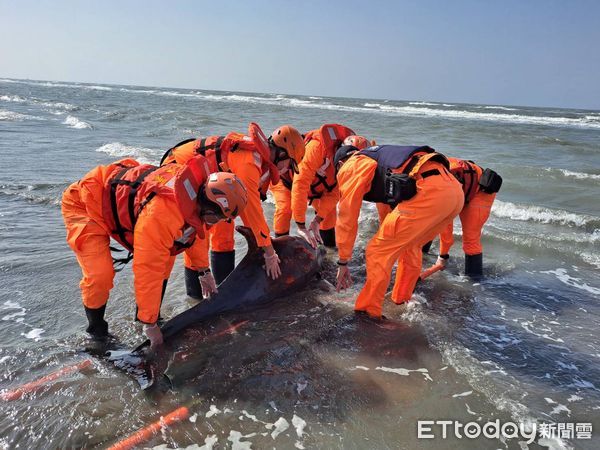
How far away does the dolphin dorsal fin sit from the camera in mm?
4191

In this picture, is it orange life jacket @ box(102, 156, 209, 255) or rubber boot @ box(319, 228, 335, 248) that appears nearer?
orange life jacket @ box(102, 156, 209, 255)

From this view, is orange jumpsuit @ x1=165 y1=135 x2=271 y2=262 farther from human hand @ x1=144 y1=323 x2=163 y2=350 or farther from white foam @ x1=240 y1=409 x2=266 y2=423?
white foam @ x1=240 y1=409 x2=266 y2=423

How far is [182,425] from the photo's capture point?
304cm

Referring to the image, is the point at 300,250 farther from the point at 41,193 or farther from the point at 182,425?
the point at 41,193

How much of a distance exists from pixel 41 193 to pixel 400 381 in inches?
323

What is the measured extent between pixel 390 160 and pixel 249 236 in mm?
1487

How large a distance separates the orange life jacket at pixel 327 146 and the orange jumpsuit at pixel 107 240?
2263mm

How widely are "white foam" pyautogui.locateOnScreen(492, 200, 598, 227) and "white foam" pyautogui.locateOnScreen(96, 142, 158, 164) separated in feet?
30.0

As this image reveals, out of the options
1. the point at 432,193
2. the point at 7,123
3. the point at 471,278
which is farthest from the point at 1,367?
the point at 7,123

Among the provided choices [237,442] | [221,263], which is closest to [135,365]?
[237,442]

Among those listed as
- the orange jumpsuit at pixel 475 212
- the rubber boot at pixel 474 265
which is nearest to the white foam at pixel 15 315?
the orange jumpsuit at pixel 475 212

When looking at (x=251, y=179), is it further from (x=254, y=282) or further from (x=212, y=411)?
(x=212, y=411)

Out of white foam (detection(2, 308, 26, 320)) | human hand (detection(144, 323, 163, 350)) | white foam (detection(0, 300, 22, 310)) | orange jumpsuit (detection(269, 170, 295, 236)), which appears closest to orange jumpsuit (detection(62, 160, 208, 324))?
human hand (detection(144, 323, 163, 350))

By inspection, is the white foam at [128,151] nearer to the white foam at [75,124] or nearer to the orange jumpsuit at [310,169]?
the white foam at [75,124]
